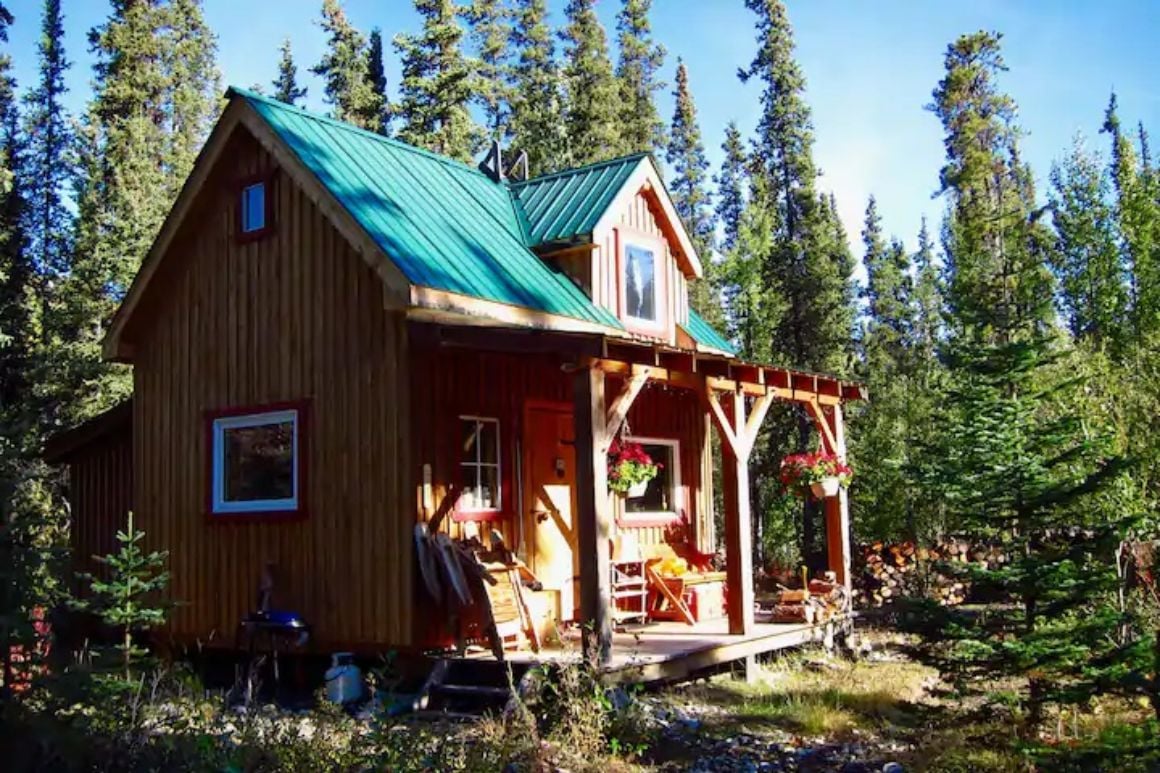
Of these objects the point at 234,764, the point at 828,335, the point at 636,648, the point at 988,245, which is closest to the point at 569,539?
the point at 636,648

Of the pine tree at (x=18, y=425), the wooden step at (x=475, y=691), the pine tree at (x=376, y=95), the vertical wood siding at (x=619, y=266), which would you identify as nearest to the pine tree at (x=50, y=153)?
the pine tree at (x=18, y=425)

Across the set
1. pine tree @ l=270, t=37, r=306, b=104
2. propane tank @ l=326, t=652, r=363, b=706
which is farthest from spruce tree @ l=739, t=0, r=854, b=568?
pine tree @ l=270, t=37, r=306, b=104

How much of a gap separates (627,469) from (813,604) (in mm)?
3104

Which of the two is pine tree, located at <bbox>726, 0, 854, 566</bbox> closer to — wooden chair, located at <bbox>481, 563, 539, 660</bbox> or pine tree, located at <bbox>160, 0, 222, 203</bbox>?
wooden chair, located at <bbox>481, 563, 539, 660</bbox>

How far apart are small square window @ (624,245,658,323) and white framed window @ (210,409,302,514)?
4.45 metres

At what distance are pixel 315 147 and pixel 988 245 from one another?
20.9 meters

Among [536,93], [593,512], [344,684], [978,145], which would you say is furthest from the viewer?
[536,93]

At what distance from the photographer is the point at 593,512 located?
9375mm

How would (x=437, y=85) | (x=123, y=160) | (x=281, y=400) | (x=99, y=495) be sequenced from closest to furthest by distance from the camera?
(x=281, y=400) → (x=99, y=495) → (x=123, y=160) → (x=437, y=85)

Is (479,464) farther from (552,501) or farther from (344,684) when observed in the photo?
(344,684)

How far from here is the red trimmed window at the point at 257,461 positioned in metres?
11.4

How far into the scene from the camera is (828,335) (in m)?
22.8

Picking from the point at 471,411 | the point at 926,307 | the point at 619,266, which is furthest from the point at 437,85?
the point at 926,307

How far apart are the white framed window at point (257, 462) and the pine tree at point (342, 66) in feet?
80.4
